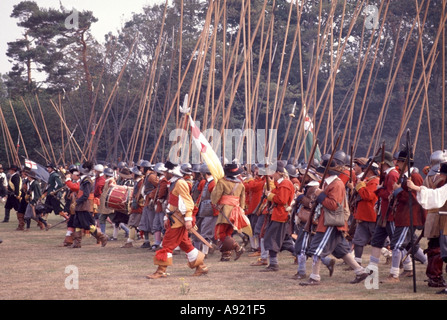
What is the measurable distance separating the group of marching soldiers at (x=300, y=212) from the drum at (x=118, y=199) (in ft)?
0.28

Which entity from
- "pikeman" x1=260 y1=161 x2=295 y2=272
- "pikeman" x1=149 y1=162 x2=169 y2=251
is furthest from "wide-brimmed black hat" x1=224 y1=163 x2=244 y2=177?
"pikeman" x1=149 y1=162 x2=169 y2=251

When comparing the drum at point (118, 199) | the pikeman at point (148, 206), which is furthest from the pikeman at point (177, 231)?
the drum at point (118, 199)

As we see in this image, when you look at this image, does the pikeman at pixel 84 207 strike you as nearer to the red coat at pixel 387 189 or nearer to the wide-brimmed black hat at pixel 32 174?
the wide-brimmed black hat at pixel 32 174

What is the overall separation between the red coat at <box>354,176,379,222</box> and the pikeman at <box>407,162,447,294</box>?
1585mm

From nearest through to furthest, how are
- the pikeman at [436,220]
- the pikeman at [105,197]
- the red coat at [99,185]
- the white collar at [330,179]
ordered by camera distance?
the pikeman at [436,220] → the white collar at [330,179] → the pikeman at [105,197] → the red coat at [99,185]

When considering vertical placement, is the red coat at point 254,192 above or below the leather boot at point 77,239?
above

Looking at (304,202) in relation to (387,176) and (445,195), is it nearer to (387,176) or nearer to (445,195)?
(387,176)

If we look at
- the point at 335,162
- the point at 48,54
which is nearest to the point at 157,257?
the point at 335,162

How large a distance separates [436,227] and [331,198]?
1434 mm

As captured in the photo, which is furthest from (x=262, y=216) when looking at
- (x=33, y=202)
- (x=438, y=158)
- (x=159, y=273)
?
(x=33, y=202)

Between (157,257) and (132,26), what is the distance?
4362 centimetres

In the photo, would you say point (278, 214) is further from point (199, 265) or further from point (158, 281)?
point (158, 281)

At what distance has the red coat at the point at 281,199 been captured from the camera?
36.1 ft
